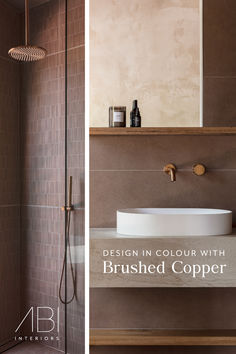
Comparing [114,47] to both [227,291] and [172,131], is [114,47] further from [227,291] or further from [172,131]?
[227,291]

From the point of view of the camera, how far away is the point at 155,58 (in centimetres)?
243

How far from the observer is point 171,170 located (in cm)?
236

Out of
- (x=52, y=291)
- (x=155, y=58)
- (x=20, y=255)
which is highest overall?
(x=155, y=58)

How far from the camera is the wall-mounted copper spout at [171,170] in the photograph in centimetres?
233

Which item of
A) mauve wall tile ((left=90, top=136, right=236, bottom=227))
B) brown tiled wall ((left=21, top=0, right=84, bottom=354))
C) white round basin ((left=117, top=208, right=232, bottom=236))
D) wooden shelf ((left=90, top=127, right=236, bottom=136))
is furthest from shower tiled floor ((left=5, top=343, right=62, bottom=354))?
wooden shelf ((left=90, top=127, right=236, bottom=136))

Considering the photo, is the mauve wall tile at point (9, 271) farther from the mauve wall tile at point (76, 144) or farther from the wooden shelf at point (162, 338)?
the wooden shelf at point (162, 338)

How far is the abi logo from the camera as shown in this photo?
72.1 inches

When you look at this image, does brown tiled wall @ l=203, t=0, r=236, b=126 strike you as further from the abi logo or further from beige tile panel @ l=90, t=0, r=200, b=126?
the abi logo

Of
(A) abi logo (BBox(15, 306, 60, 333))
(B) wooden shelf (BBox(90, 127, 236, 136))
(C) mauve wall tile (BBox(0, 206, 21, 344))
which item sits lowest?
(A) abi logo (BBox(15, 306, 60, 333))

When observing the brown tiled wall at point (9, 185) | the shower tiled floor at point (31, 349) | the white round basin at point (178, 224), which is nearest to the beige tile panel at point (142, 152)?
the white round basin at point (178, 224)

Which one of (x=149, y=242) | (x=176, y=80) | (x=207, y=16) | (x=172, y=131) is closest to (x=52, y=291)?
(x=149, y=242)

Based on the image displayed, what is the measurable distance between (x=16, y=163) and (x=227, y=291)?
4.69 ft

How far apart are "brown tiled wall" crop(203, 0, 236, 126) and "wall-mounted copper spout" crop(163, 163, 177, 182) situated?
1.18 feet

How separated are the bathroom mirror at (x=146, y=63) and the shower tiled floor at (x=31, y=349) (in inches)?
47.5
